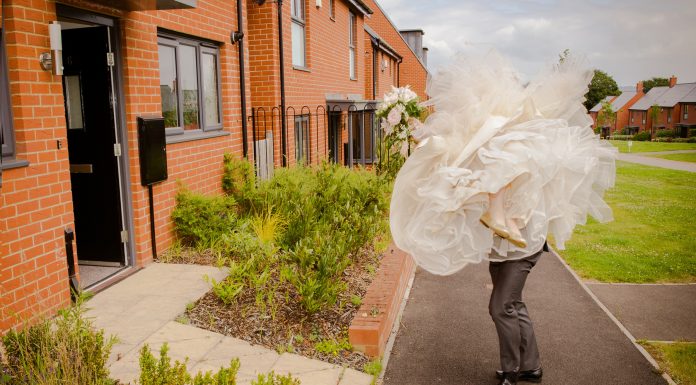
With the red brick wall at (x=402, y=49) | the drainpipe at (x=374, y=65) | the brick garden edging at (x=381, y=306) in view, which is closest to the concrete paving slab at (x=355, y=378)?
the brick garden edging at (x=381, y=306)

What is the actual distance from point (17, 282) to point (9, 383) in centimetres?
136

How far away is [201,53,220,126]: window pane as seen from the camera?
780 centimetres

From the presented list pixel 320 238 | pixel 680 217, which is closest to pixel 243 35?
pixel 320 238

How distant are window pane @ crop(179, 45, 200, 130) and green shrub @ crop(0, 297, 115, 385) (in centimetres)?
430

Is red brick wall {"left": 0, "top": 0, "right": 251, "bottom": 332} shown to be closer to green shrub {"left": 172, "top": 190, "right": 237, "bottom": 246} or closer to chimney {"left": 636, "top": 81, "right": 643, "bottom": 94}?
green shrub {"left": 172, "top": 190, "right": 237, "bottom": 246}

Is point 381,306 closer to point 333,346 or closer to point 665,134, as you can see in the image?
point 333,346

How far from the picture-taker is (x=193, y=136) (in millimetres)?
7152

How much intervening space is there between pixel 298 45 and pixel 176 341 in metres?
8.65

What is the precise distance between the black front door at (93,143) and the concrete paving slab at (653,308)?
5.22 m

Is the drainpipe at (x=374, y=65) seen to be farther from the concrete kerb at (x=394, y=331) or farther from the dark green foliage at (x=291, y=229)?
the concrete kerb at (x=394, y=331)

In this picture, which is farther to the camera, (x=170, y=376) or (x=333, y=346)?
(x=333, y=346)

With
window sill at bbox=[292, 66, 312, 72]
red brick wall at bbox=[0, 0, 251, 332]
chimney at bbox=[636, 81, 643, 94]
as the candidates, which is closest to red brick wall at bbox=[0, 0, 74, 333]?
red brick wall at bbox=[0, 0, 251, 332]

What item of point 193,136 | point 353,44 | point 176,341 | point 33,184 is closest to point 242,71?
point 193,136

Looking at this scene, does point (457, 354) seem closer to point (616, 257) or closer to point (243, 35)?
point (616, 257)
